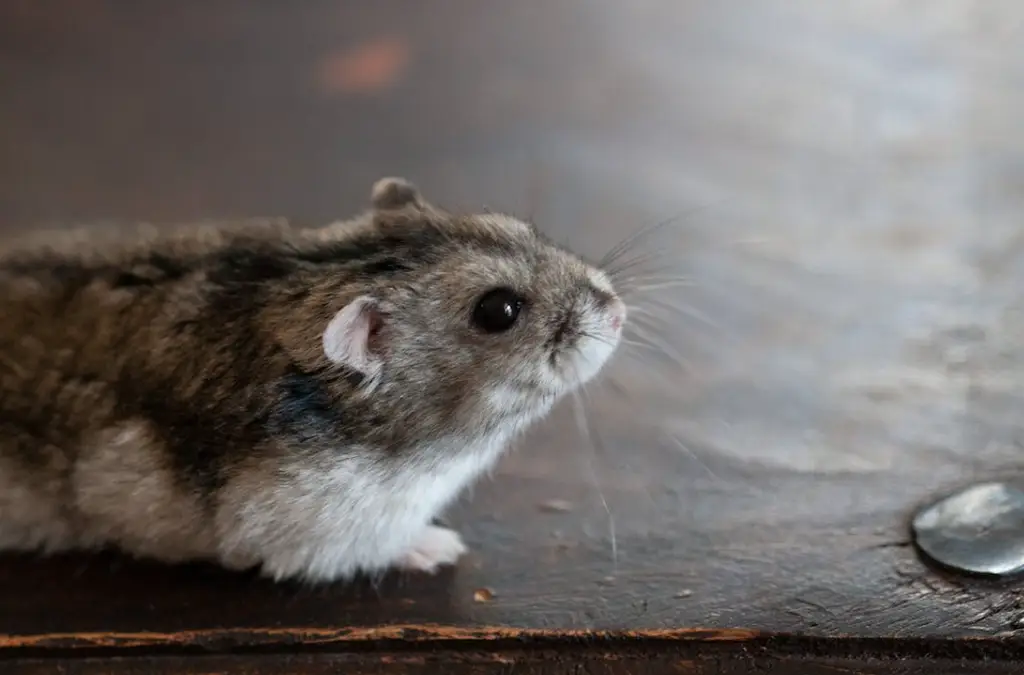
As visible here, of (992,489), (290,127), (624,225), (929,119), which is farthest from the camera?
(290,127)

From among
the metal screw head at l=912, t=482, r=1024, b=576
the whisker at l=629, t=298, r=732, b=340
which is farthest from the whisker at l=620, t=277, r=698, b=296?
the metal screw head at l=912, t=482, r=1024, b=576

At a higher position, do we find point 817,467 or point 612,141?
point 612,141

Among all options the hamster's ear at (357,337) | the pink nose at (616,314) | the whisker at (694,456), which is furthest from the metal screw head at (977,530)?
the hamster's ear at (357,337)

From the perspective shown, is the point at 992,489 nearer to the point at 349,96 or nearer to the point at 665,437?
the point at 665,437

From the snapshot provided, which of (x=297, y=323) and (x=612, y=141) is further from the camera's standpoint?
(x=612, y=141)

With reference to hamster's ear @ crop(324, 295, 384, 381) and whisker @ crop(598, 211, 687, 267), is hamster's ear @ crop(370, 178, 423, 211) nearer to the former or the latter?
hamster's ear @ crop(324, 295, 384, 381)

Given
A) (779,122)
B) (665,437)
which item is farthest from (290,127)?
(665,437)

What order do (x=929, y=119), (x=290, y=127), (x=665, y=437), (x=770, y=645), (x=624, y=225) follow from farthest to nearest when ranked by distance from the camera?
(x=290, y=127), (x=929, y=119), (x=624, y=225), (x=665, y=437), (x=770, y=645)

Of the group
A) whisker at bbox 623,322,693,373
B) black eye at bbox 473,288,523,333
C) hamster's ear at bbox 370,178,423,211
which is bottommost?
black eye at bbox 473,288,523,333
